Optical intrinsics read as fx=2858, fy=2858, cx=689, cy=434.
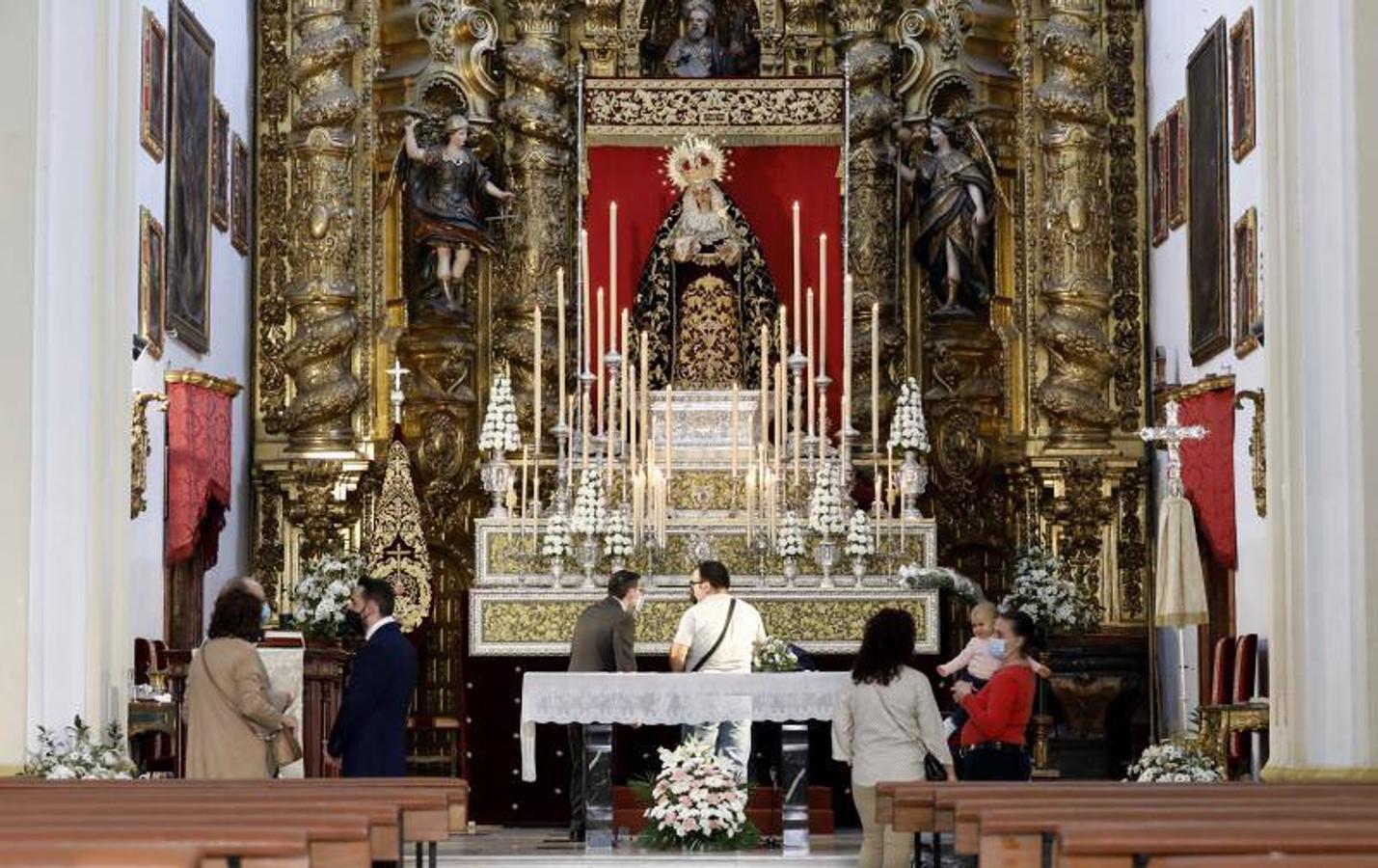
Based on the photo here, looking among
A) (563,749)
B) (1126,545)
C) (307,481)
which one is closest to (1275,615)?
(563,749)

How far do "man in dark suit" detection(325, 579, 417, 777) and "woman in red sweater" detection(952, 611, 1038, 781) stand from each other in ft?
9.35

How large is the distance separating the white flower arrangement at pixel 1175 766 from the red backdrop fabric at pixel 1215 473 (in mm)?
2993

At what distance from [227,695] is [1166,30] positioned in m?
11.7

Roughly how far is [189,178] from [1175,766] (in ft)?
27.9

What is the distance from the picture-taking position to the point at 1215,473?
2014cm

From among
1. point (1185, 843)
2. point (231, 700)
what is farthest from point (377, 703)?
point (1185, 843)

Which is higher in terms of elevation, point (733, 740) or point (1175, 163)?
point (1175, 163)

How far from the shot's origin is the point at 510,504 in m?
20.6

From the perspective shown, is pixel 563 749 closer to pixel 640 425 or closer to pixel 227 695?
pixel 640 425

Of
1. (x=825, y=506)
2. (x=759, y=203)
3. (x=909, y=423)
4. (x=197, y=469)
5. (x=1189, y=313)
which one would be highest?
(x=759, y=203)

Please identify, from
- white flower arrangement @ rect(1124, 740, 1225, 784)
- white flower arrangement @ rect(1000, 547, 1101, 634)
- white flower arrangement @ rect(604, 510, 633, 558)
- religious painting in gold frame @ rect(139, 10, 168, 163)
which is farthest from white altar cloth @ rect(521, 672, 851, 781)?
religious painting in gold frame @ rect(139, 10, 168, 163)

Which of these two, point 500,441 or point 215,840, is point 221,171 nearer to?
point 500,441

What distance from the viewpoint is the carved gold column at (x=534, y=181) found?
76.4ft

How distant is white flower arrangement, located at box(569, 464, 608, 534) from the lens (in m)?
19.9
